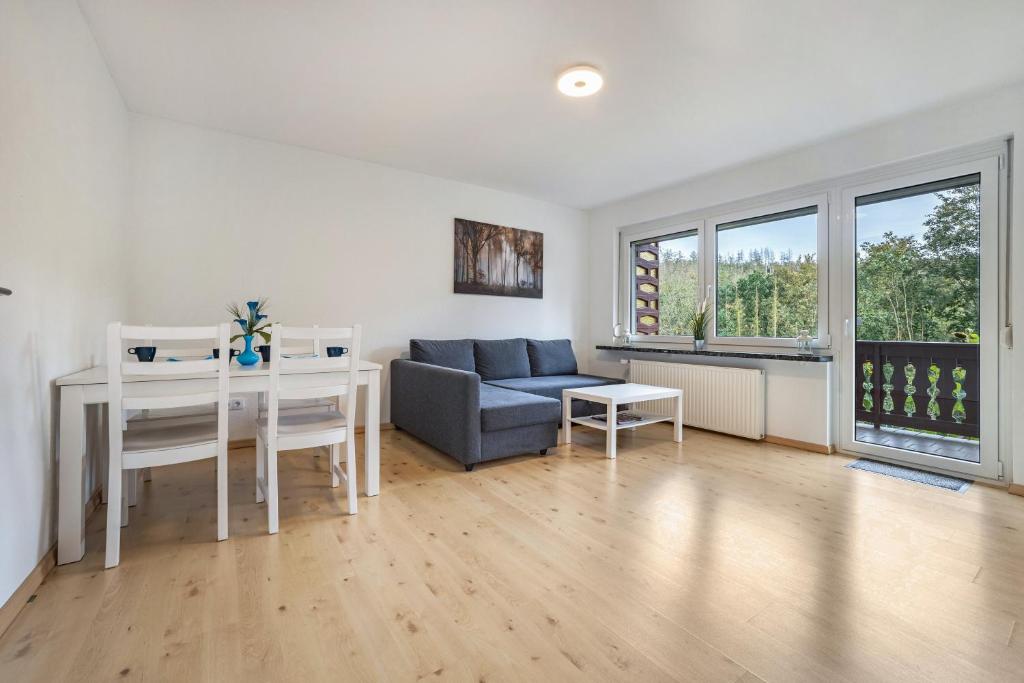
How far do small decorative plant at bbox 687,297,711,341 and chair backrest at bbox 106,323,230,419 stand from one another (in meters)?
3.92

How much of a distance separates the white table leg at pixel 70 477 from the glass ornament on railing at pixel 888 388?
4821 millimetres

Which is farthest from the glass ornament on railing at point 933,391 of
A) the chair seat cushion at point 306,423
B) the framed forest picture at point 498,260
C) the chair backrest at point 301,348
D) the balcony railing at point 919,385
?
the chair backrest at point 301,348

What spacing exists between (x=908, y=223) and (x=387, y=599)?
161 inches

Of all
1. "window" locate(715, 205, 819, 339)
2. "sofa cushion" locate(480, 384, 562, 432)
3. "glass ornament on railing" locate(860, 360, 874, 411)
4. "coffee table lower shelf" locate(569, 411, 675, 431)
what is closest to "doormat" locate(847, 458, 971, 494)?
"glass ornament on railing" locate(860, 360, 874, 411)

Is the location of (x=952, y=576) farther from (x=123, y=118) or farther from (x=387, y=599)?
(x=123, y=118)

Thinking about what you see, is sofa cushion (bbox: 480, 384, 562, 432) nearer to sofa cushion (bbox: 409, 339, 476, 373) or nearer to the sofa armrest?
the sofa armrest

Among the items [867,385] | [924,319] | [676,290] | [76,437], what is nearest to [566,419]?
[676,290]

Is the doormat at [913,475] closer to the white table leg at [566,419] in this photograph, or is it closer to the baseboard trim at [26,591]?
the white table leg at [566,419]

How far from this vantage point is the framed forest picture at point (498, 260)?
15.1 feet

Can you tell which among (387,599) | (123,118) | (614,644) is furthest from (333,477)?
(123,118)

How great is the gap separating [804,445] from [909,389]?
809 mm

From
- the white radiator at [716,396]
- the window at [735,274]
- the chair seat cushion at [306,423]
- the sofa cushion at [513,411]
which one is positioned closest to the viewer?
the chair seat cushion at [306,423]

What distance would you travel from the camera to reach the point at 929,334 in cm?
316

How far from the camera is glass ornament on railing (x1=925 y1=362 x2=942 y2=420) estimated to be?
317cm
